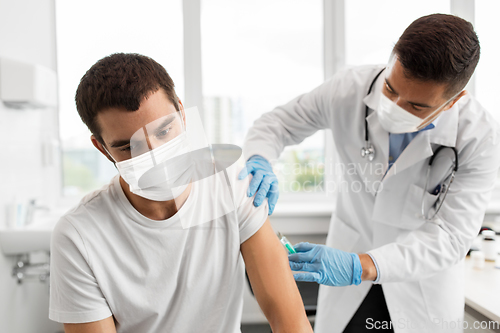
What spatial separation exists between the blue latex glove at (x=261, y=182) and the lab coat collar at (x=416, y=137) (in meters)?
0.42

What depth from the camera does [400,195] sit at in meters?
1.30

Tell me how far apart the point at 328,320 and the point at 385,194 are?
1.95 ft

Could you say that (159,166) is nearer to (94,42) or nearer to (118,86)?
(118,86)

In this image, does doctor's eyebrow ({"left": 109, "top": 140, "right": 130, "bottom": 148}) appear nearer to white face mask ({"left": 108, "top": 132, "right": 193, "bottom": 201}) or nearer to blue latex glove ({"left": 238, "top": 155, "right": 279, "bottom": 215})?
white face mask ({"left": 108, "top": 132, "right": 193, "bottom": 201})

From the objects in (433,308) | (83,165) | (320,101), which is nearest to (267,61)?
(320,101)

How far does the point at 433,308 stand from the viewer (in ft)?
4.21

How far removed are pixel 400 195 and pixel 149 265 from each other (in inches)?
36.2

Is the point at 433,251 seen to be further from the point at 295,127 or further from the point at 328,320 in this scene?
the point at 295,127

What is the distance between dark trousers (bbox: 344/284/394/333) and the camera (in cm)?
146

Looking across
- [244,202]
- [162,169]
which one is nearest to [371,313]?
[244,202]

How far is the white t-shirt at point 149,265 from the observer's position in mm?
878

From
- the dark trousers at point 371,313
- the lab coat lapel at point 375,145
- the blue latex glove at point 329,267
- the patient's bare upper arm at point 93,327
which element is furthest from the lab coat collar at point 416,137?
the patient's bare upper arm at point 93,327

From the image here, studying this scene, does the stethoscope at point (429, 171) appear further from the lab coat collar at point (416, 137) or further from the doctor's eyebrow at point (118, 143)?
the doctor's eyebrow at point (118, 143)

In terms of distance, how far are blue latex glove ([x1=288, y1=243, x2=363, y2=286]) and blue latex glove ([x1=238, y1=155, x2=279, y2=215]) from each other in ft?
0.65
